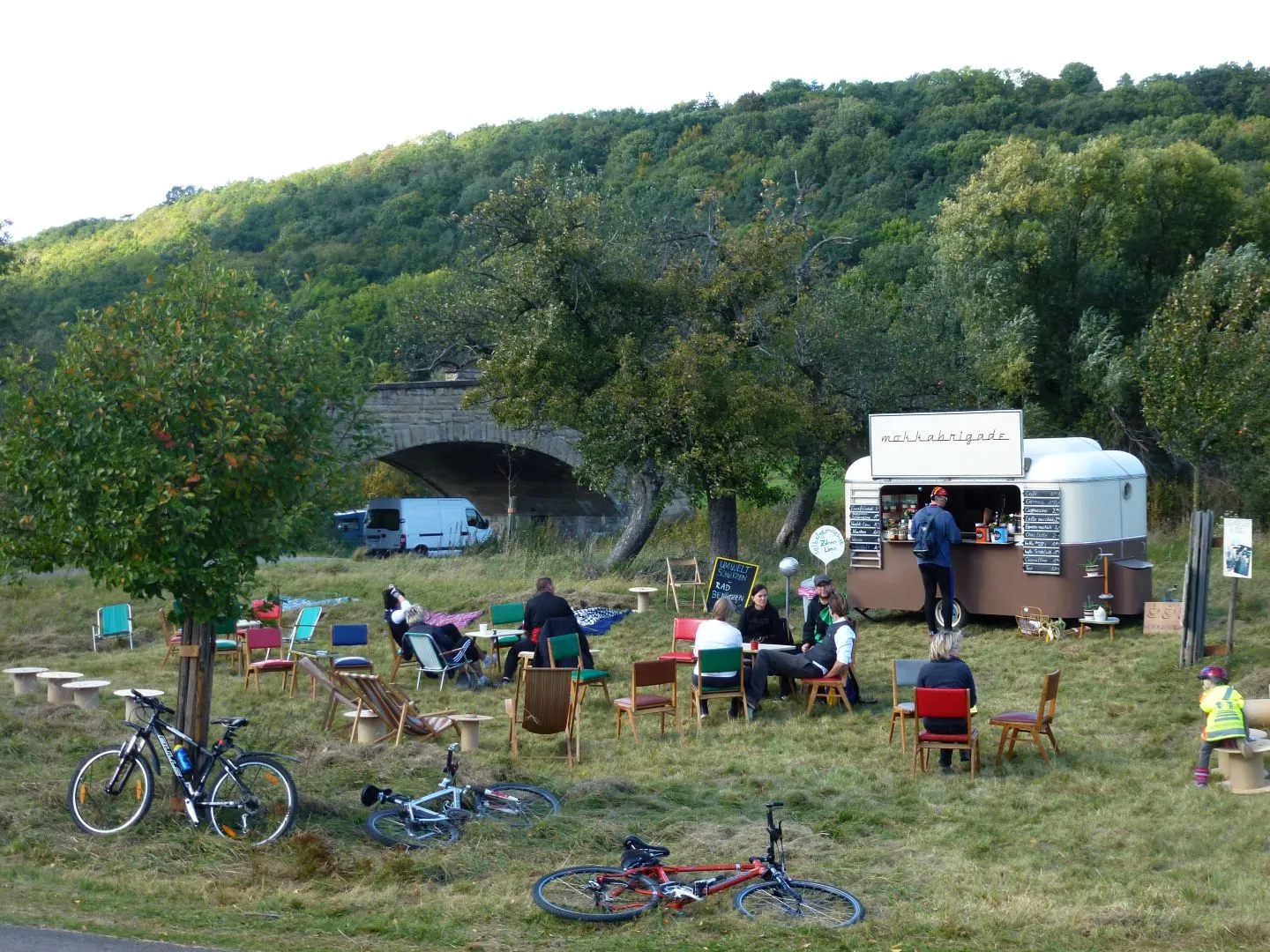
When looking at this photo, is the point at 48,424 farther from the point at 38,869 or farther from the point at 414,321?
the point at 414,321

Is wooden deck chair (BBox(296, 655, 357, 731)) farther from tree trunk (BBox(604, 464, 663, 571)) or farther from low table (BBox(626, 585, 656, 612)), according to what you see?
tree trunk (BBox(604, 464, 663, 571))

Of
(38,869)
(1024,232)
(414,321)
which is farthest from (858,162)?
(38,869)

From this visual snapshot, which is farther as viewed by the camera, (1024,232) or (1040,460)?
(1024,232)

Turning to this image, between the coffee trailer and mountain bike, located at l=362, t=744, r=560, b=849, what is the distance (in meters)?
8.27

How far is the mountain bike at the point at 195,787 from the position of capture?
24.6 ft

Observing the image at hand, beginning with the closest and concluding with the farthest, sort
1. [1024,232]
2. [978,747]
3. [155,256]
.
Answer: [978,747], [1024,232], [155,256]

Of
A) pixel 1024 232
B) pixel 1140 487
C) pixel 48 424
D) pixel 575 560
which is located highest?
pixel 1024 232

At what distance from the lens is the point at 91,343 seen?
24.9 ft

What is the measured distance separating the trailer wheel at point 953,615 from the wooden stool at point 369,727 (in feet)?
23.3

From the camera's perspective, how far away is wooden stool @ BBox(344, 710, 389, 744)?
35.3 feet

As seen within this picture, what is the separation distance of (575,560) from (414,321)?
5.21 m

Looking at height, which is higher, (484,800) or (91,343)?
(91,343)

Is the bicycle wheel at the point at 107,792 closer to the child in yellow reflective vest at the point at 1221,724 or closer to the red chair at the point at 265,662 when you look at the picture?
the red chair at the point at 265,662

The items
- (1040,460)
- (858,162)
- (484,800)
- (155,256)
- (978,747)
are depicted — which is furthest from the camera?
(858,162)
